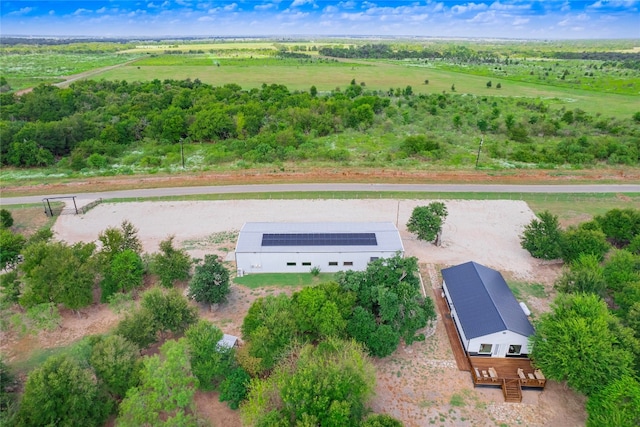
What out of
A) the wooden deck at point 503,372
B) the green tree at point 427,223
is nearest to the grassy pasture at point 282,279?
the green tree at point 427,223

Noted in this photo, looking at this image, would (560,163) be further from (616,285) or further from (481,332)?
(481,332)

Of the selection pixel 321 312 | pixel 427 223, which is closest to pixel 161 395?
pixel 321 312

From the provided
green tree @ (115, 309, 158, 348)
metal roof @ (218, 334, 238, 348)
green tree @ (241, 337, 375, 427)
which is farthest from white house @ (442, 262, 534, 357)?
green tree @ (115, 309, 158, 348)

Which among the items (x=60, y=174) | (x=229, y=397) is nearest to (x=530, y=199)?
(x=229, y=397)

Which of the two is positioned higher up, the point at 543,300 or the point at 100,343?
the point at 100,343

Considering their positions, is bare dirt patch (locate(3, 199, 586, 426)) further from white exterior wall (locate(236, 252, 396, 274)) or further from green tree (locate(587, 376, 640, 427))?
white exterior wall (locate(236, 252, 396, 274))

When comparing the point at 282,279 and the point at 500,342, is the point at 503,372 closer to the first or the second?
the point at 500,342

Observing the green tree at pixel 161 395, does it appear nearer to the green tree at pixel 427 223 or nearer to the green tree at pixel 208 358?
the green tree at pixel 208 358

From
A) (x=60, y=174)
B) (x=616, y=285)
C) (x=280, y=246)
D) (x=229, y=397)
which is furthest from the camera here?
(x=60, y=174)
